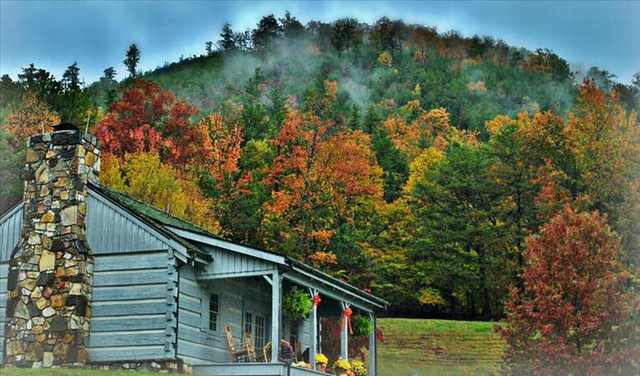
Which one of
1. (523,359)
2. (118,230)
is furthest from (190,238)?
(523,359)

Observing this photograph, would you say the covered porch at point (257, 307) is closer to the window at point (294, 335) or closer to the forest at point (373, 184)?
the window at point (294, 335)

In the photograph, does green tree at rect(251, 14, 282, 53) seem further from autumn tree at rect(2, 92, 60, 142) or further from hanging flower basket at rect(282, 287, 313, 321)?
hanging flower basket at rect(282, 287, 313, 321)

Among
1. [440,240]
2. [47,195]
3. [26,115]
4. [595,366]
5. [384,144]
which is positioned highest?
[384,144]

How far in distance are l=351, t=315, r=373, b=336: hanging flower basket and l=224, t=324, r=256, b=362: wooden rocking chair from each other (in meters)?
5.59

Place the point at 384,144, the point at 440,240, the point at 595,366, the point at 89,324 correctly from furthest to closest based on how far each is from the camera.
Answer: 1. the point at 384,144
2. the point at 440,240
3. the point at 595,366
4. the point at 89,324

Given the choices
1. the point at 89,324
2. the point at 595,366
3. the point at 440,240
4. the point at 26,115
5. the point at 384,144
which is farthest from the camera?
the point at 384,144

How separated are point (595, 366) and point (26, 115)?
3023cm

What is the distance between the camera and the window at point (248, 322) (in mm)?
25823

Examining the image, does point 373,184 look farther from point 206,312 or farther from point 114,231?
point 114,231

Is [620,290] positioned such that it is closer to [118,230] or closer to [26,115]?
[118,230]

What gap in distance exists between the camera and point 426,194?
56719mm

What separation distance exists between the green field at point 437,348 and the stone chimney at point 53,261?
20487 millimetres

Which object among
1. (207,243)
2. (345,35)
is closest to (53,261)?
(207,243)

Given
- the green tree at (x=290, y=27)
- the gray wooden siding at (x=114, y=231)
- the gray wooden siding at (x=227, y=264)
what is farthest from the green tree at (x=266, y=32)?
the gray wooden siding at (x=227, y=264)
